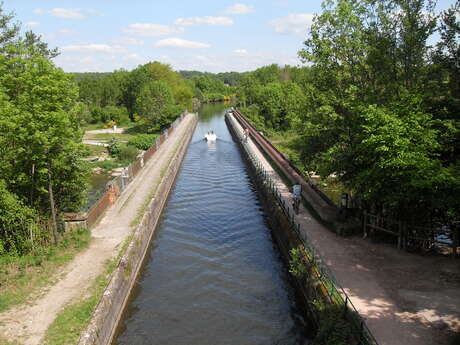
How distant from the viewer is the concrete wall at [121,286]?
12176 mm

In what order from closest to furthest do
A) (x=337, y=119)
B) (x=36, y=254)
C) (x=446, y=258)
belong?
(x=446, y=258), (x=36, y=254), (x=337, y=119)

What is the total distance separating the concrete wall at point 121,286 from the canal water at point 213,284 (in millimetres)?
462

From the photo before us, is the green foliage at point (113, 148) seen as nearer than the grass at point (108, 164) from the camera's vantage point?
No

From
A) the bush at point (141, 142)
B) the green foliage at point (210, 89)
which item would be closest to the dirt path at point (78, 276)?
the bush at point (141, 142)

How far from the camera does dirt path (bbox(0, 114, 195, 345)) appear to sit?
11789mm

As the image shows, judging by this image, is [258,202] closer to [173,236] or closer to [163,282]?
[173,236]

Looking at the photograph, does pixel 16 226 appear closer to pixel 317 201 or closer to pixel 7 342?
pixel 7 342

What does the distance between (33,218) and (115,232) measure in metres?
3.67

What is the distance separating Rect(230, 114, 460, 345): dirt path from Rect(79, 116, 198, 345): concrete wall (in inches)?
312

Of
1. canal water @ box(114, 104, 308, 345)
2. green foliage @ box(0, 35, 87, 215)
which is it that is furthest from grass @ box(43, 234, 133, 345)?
green foliage @ box(0, 35, 87, 215)

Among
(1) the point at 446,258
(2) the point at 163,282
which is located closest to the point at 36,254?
(2) the point at 163,282

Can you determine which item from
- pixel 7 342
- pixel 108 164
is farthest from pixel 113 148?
pixel 7 342

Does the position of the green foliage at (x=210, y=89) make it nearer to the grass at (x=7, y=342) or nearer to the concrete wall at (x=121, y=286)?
the concrete wall at (x=121, y=286)

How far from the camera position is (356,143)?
17.1 m
